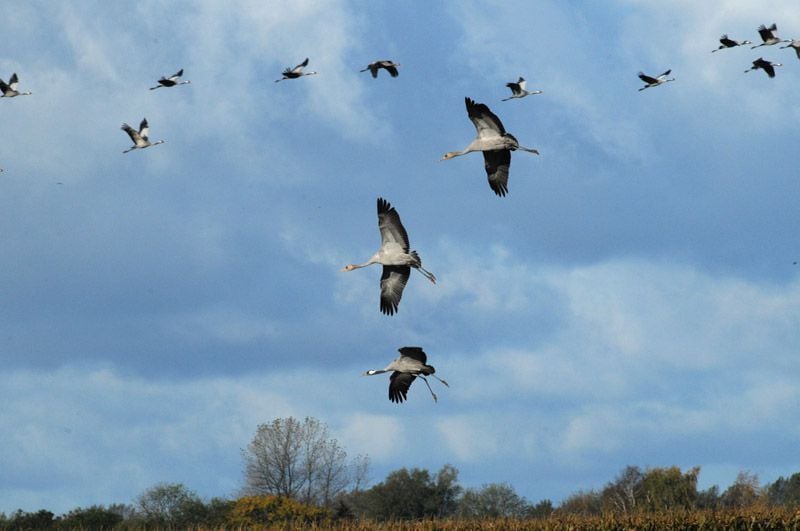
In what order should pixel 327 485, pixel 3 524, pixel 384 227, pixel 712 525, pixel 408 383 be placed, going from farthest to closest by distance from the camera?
pixel 327 485
pixel 3 524
pixel 712 525
pixel 408 383
pixel 384 227

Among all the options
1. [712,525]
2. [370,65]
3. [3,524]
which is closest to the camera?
[712,525]

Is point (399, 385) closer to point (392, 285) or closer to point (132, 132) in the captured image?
point (392, 285)

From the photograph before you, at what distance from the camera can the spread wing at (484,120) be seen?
27.8 m

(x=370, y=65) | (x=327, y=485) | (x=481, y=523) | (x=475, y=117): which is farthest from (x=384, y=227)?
(x=327, y=485)

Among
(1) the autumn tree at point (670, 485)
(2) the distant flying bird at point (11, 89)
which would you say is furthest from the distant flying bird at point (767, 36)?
(1) the autumn tree at point (670, 485)

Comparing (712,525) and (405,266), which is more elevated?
(405,266)

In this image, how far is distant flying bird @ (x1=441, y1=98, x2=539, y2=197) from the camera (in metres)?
27.9

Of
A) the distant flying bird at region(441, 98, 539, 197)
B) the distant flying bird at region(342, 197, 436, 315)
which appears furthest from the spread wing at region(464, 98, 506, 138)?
the distant flying bird at region(342, 197, 436, 315)

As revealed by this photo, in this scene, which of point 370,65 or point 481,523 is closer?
point 481,523

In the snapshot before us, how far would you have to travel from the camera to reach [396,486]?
80250 millimetres

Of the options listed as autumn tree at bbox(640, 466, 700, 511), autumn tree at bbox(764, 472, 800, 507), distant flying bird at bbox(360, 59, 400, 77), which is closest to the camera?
distant flying bird at bbox(360, 59, 400, 77)

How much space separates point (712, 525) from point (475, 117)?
12640mm

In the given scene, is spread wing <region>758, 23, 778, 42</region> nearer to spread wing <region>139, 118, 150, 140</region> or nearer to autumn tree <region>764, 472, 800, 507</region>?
spread wing <region>139, 118, 150, 140</region>

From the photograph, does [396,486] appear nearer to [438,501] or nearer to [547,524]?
[438,501]
